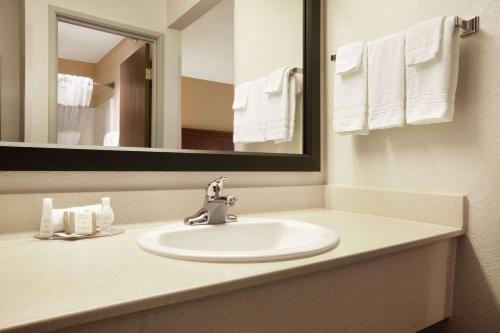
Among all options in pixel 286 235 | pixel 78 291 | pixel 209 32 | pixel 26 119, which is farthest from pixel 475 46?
pixel 26 119

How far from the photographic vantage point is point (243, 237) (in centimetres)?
107

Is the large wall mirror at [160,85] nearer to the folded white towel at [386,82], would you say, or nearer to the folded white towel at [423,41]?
the folded white towel at [386,82]

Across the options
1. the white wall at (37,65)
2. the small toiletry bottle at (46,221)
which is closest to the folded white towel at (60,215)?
the small toiletry bottle at (46,221)

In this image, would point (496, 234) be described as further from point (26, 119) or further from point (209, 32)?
point (26, 119)

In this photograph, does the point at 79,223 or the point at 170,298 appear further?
the point at 79,223

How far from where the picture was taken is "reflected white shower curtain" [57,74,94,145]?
99 centimetres

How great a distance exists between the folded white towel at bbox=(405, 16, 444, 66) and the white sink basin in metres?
0.61

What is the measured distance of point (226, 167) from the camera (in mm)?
1215

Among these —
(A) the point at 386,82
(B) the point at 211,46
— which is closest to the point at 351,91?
(A) the point at 386,82

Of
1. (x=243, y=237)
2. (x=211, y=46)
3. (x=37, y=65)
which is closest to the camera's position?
(x=37, y=65)

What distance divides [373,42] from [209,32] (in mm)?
633

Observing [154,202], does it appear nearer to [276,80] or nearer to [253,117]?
[253,117]

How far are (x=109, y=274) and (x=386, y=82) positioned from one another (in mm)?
1044

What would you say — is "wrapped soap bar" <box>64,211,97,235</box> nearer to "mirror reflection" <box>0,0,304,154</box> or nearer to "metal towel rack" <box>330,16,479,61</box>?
"mirror reflection" <box>0,0,304,154</box>
